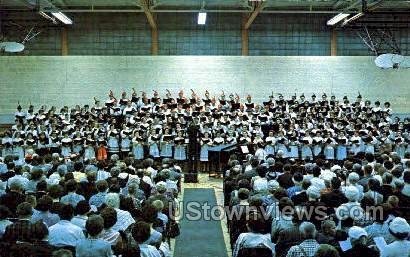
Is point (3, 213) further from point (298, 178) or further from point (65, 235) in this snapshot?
point (298, 178)

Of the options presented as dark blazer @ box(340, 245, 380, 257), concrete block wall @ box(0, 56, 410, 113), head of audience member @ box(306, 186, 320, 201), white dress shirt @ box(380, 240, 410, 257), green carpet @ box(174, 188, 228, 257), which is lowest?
green carpet @ box(174, 188, 228, 257)

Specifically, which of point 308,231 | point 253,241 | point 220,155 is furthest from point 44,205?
point 220,155

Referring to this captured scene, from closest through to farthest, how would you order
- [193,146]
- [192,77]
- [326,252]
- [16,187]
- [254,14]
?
1. [326,252]
2. [16,187]
3. [193,146]
4. [254,14]
5. [192,77]

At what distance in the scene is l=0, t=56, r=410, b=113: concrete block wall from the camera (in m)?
28.3

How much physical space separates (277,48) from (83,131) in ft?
37.6

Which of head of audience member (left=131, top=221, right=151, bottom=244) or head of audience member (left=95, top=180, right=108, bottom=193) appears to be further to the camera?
head of audience member (left=95, top=180, right=108, bottom=193)

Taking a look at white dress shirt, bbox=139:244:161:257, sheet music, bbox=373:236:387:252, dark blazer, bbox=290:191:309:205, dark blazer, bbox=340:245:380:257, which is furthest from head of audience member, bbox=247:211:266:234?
dark blazer, bbox=290:191:309:205

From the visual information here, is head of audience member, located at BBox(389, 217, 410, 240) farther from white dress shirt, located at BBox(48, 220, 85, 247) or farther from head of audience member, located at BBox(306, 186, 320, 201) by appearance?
white dress shirt, located at BBox(48, 220, 85, 247)

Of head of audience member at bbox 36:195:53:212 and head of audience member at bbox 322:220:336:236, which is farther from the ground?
head of audience member at bbox 36:195:53:212

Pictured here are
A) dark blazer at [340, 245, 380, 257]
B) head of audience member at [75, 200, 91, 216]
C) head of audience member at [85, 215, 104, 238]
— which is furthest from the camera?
head of audience member at [75, 200, 91, 216]

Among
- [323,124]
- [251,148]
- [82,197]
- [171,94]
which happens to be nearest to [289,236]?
[82,197]

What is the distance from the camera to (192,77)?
2828 centimetres

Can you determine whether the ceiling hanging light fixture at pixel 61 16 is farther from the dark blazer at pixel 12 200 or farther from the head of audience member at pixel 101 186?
the dark blazer at pixel 12 200

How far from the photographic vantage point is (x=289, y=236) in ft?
23.8
